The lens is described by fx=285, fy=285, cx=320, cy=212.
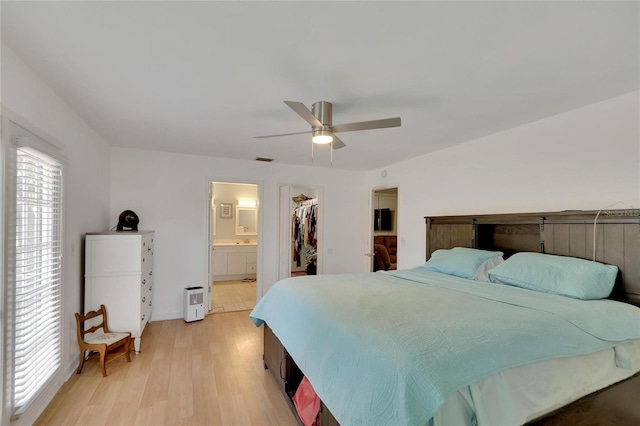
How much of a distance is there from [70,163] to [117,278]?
1.20 meters

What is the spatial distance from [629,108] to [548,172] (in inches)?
27.3

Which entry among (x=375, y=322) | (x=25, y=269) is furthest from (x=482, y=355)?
(x=25, y=269)

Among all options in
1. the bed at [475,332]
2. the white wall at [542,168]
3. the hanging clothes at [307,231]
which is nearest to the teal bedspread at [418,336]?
the bed at [475,332]

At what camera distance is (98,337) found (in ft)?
9.20

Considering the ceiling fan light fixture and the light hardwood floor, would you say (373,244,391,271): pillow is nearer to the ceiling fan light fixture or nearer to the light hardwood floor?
the light hardwood floor

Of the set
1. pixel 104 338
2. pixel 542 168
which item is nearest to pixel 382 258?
pixel 542 168

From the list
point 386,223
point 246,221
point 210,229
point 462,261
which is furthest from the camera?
point 246,221

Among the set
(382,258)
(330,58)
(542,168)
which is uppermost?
(330,58)

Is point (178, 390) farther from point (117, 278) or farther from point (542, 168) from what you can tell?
point (542, 168)

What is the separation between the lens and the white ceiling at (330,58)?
1370 mm

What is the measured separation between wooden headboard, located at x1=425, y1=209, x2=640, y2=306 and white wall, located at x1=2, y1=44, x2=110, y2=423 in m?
3.98

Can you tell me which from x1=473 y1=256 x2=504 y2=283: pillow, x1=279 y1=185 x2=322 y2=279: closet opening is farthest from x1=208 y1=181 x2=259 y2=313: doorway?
x1=473 y1=256 x2=504 y2=283: pillow

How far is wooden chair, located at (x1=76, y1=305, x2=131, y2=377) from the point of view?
2611 mm

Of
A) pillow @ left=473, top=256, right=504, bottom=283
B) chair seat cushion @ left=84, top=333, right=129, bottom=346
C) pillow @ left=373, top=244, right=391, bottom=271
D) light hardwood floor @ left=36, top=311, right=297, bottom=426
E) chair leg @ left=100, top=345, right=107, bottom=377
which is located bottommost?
light hardwood floor @ left=36, top=311, right=297, bottom=426
